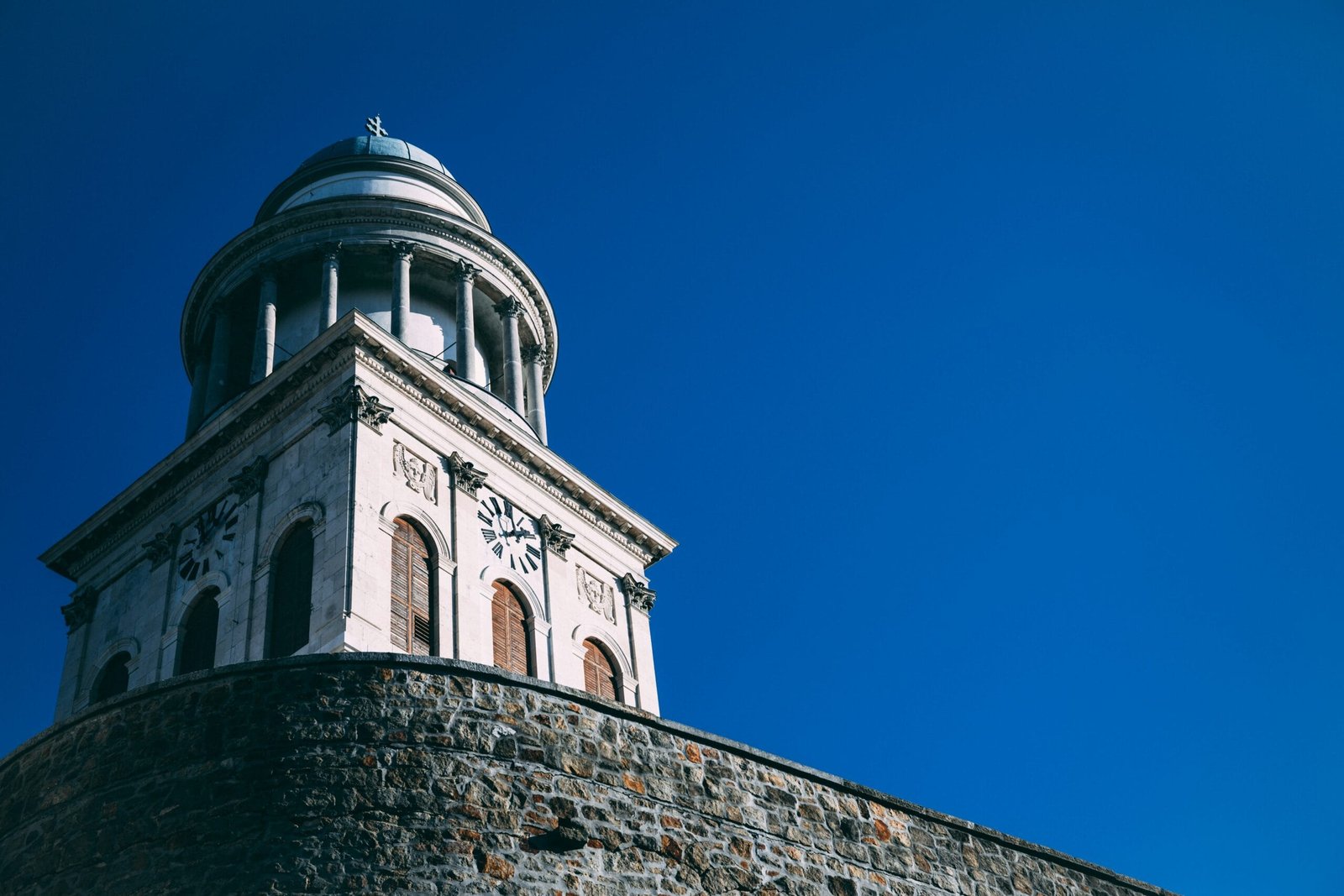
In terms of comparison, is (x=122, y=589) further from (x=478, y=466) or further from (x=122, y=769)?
(x=122, y=769)

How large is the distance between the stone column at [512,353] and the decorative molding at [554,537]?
427 centimetres

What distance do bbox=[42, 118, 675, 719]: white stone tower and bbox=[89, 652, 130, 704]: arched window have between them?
43mm

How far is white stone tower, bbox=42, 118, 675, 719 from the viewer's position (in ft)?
99.0

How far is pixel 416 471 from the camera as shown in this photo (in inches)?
1270

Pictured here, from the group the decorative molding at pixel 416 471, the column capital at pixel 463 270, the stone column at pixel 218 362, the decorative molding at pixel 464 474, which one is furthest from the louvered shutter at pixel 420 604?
the column capital at pixel 463 270

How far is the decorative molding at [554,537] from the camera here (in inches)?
1362

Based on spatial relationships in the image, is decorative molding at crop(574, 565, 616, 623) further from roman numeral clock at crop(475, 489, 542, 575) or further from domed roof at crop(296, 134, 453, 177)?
domed roof at crop(296, 134, 453, 177)

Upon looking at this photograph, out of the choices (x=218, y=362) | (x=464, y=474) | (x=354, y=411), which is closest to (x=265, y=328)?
(x=218, y=362)

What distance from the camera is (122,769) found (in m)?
13.5

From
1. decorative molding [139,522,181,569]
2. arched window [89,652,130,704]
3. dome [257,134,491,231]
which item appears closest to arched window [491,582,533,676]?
decorative molding [139,522,181,569]

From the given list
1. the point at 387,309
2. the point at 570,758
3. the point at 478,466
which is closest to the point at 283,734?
the point at 570,758

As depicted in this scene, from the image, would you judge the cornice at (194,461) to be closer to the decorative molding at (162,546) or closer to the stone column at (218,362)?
the decorative molding at (162,546)

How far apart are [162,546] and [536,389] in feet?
34.0

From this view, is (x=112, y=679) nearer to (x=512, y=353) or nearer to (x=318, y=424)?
(x=318, y=424)
